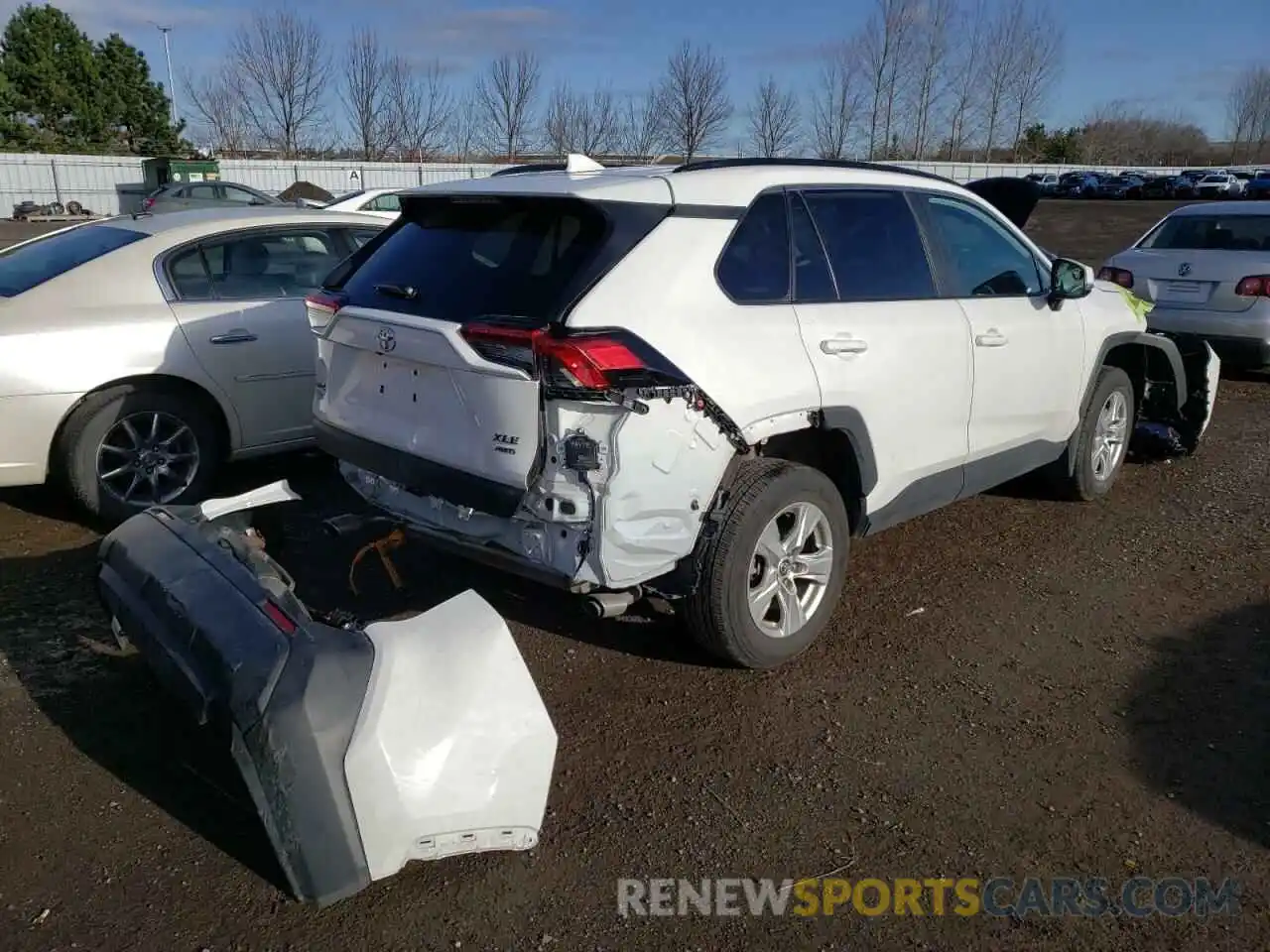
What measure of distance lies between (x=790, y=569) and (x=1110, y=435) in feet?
10.3

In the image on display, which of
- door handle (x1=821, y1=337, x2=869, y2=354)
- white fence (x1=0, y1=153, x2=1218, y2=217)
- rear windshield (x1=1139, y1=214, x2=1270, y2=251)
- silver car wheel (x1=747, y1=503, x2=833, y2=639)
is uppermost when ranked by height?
white fence (x1=0, y1=153, x2=1218, y2=217)

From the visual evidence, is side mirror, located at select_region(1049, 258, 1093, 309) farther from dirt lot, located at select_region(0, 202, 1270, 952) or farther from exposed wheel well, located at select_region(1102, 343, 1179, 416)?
dirt lot, located at select_region(0, 202, 1270, 952)

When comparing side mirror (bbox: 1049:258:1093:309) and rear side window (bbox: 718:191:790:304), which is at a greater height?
rear side window (bbox: 718:191:790:304)

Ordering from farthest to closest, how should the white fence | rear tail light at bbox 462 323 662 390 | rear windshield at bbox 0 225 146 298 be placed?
the white fence < rear windshield at bbox 0 225 146 298 < rear tail light at bbox 462 323 662 390

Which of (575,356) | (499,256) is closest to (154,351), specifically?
(499,256)

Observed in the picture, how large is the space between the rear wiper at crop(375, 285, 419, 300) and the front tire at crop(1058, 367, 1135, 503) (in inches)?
151

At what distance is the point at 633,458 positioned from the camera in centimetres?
318

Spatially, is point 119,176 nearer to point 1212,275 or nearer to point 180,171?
point 180,171

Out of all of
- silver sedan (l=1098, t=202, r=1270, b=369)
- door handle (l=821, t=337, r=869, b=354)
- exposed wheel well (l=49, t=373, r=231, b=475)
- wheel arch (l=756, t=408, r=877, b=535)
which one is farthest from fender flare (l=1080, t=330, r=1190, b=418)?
exposed wheel well (l=49, t=373, r=231, b=475)

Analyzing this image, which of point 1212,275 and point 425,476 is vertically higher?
point 1212,275

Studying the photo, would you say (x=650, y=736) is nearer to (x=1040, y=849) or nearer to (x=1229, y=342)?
(x=1040, y=849)

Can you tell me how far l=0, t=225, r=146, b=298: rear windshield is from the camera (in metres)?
5.15

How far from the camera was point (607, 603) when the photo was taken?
3389mm

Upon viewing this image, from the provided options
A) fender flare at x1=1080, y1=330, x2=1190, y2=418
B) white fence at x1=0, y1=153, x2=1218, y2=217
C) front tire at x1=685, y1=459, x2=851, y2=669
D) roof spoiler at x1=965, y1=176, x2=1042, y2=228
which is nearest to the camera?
front tire at x1=685, y1=459, x2=851, y2=669
